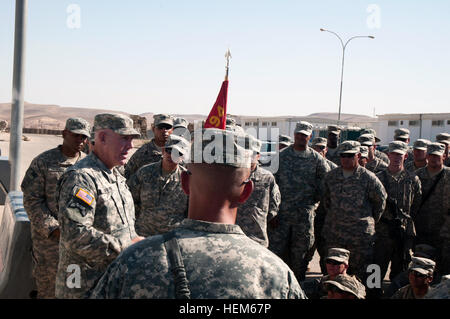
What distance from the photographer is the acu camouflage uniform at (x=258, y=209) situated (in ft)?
16.5

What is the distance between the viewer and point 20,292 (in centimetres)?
465

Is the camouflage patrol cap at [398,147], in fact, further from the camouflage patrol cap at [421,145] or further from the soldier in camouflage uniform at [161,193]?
the soldier in camouflage uniform at [161,193]

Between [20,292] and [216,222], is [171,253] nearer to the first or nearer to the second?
[216,222]

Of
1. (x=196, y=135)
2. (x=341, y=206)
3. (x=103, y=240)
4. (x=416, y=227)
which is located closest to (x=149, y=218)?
(x=103, y=240)

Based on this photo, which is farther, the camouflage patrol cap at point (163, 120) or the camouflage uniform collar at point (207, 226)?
the camouflage patrol cap at point (163, 120)

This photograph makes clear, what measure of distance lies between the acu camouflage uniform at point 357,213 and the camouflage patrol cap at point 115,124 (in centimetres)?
337

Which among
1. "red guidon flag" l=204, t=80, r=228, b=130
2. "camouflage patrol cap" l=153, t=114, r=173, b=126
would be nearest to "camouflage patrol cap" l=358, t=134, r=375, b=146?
"red guidon flag" l=204, t=80, r=228, b=130

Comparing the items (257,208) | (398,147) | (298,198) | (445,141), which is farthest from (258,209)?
(445,141)

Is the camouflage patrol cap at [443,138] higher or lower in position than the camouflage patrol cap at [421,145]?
higher

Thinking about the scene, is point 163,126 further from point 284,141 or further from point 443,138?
point 443,138

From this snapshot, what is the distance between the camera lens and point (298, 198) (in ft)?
20.4

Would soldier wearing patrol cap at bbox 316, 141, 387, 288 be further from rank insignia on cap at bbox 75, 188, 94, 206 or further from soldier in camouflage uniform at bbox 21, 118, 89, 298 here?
rank insignia on cap at bbox 75, 188, 94, 206

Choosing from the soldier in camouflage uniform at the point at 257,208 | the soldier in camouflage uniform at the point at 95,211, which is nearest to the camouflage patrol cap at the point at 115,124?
the soldier in camouflage uniform at the point at 95,211

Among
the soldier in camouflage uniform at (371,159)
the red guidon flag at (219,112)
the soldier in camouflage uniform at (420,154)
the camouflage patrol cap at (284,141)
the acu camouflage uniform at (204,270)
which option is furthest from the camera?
the camouflage patrol cap at (284,141)
